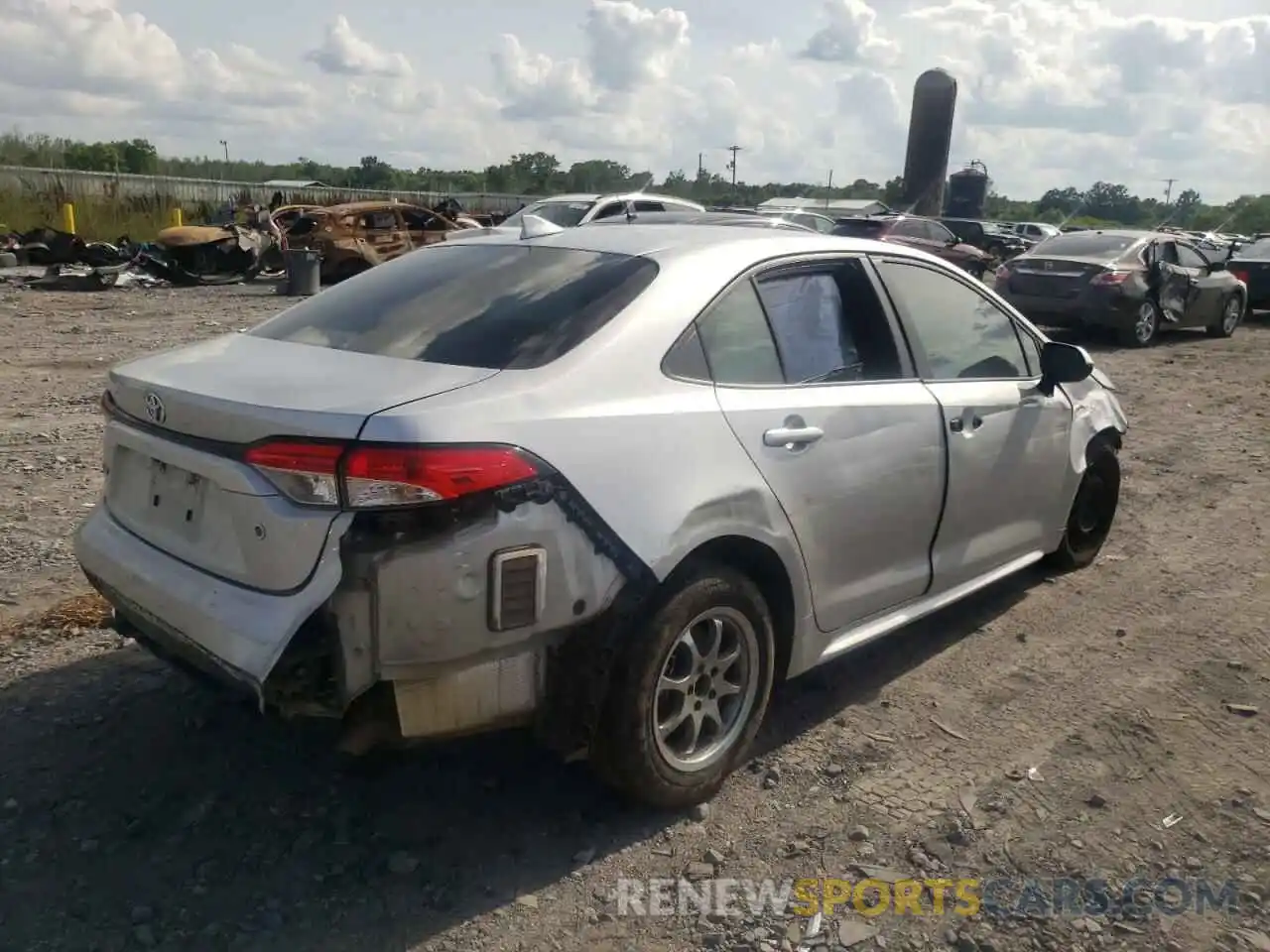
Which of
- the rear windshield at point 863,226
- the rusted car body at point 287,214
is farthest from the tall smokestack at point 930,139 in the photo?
the rusted car body at point 287,214

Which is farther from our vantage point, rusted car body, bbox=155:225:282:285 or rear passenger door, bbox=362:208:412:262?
rusted car body, bbox=155:225:282:285

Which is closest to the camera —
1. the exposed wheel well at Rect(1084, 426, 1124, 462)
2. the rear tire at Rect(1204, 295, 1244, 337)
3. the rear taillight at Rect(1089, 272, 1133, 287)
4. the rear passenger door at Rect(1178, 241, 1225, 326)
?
the exposed wheel well at Rect(1084, 426, 1124, 462)

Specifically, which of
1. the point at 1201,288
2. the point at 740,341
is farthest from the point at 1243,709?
the point at 1201,288

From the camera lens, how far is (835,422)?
11.7ft

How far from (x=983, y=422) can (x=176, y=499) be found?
2.90m

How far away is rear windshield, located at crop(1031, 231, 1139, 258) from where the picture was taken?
46.2ft

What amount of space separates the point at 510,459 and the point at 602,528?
31cm

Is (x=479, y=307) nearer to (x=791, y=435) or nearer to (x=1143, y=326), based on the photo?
(x=791, y=435)

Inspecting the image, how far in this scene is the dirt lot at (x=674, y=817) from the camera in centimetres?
281

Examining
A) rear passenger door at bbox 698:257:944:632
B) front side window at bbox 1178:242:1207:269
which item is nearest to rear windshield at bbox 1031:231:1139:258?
front side window at bbox 1178:242:1207:269

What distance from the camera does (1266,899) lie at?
2.98 m

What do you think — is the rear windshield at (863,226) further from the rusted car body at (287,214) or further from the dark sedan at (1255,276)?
the rusted car body at (287,214)

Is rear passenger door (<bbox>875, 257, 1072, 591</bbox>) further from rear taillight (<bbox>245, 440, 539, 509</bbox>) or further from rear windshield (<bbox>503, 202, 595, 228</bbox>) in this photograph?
rear windshield (<bbox>503, 202, 595, 228</bbox>)

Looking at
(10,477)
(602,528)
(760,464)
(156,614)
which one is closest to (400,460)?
(602,528)
